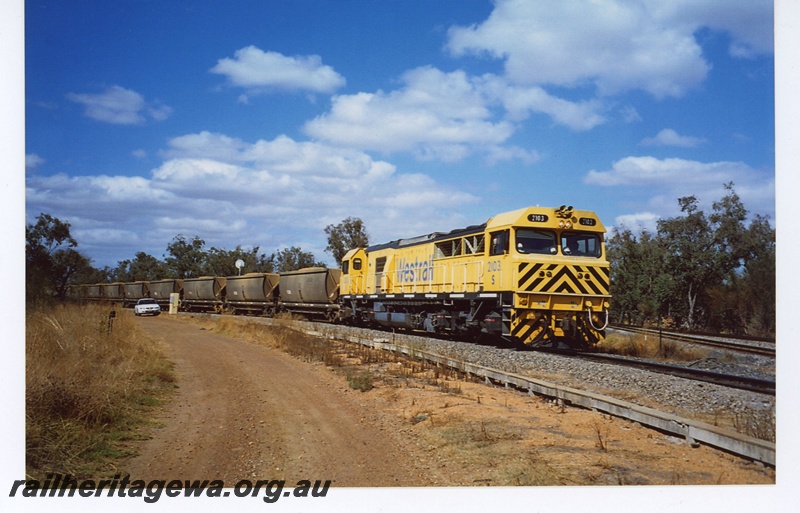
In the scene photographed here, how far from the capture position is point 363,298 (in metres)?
23.6

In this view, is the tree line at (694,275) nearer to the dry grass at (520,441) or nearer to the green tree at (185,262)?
the dry grass at (520,441)

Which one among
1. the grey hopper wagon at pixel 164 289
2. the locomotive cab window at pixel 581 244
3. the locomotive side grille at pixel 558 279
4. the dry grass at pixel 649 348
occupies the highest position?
the locomotive cab window at pixel 581 244

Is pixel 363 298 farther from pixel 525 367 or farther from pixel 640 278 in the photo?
pixel 525 367

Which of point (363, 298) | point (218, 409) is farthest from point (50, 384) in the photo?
point (363, 298)

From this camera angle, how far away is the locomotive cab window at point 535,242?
1402cm

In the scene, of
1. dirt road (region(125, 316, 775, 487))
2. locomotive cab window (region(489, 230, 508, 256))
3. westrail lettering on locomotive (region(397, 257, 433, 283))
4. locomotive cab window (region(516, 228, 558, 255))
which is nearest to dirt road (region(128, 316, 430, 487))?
dirt road (region(125, 316, 775, 487))

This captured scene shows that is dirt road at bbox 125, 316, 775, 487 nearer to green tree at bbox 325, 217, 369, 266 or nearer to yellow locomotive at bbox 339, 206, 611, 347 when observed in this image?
yellow locomotive at bbox 339, 206, 611, 347

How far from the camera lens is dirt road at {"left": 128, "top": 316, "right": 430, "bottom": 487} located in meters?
6.89

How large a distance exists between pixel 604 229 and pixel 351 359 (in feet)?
23.1

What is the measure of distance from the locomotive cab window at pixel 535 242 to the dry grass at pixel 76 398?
8427 mm

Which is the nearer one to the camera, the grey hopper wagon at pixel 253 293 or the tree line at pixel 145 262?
the tree line at pixel 145 262

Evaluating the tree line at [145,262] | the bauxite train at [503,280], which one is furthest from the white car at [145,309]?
the bauxite train at [503,280]

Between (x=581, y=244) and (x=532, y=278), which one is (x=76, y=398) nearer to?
(x=532, y=278)

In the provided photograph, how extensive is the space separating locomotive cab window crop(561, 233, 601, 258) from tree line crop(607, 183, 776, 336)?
2318 mm
